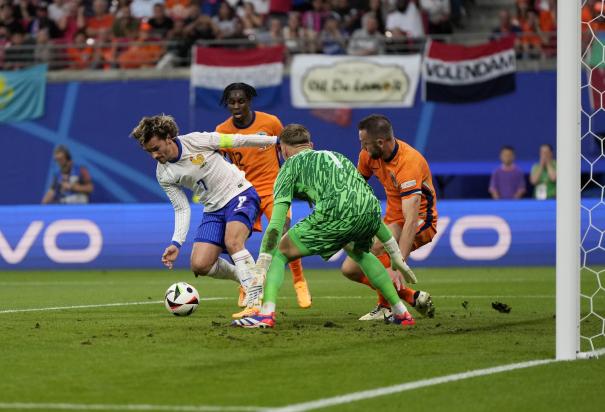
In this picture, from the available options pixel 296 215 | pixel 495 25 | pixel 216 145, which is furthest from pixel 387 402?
pixel 495 25

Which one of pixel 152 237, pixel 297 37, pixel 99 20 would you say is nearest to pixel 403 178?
pixel 152 237

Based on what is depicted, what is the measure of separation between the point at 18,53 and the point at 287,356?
19.9 metres

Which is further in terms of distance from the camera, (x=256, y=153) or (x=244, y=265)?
(x=256, y=153)

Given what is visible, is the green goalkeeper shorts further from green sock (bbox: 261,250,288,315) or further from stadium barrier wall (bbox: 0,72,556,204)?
stadium barrier wall (bbox: 0,72,556,204)

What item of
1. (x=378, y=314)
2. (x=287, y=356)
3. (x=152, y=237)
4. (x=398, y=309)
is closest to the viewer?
(x=287, y=356)

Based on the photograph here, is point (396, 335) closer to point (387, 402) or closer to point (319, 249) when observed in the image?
point (319, 249)

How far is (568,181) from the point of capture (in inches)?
310

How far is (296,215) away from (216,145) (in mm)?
8383

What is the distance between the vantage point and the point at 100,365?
25.7ft

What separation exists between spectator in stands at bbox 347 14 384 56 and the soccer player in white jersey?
1324 cm

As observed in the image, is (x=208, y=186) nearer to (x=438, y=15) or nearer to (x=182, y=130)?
(x=438, y=15)

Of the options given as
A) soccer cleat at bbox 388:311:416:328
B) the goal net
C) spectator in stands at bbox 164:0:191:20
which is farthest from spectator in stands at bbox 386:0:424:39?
soccer cleat at bbox 388:311:416:328

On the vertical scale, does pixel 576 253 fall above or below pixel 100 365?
above

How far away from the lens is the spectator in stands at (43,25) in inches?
1058
